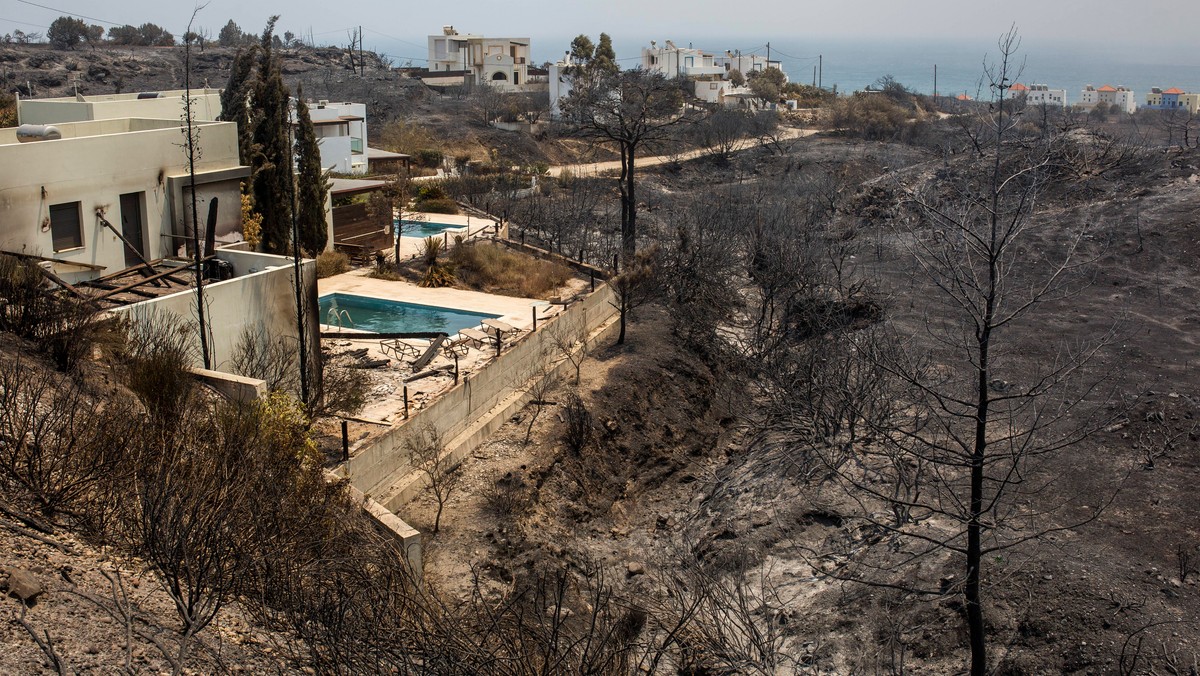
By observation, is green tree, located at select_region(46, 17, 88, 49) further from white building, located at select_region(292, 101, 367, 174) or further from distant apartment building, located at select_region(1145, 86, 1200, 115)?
distant apartment building, located at select_region(1145, 86, 1200, 115)

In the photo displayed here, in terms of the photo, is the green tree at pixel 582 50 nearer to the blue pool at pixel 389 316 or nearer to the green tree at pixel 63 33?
the green tree at pixel 63 33

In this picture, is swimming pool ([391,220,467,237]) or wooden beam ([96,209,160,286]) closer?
wooden beam ([96,209,160,286])

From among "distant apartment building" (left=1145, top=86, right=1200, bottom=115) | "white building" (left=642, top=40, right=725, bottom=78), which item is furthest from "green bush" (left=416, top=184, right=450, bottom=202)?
"distant apartment building" (left=1145, top=86, right=1200, bottom=115)

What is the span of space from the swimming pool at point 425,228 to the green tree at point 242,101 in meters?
8.21

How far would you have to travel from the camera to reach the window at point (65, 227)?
14531 millimetres

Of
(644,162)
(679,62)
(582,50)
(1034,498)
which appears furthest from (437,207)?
(679,62)

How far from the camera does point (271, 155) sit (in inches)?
848

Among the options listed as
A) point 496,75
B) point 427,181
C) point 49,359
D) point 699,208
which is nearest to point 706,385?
point 699,208

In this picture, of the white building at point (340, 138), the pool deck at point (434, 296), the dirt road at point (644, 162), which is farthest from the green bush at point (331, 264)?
the dirt road at point (644, 162)

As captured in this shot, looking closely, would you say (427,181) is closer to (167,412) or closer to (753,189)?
(753,189)

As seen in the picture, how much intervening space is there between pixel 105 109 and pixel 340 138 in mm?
14963

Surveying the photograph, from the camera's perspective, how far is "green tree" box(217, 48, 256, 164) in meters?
20.2

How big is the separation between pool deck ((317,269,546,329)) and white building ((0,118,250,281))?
17.3 ft

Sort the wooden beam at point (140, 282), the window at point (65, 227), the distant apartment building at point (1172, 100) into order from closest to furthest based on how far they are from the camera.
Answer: the wooden beam at point (140, 282)
the window at point (65, 227)
the distant apartment building at point (1172, 100)
